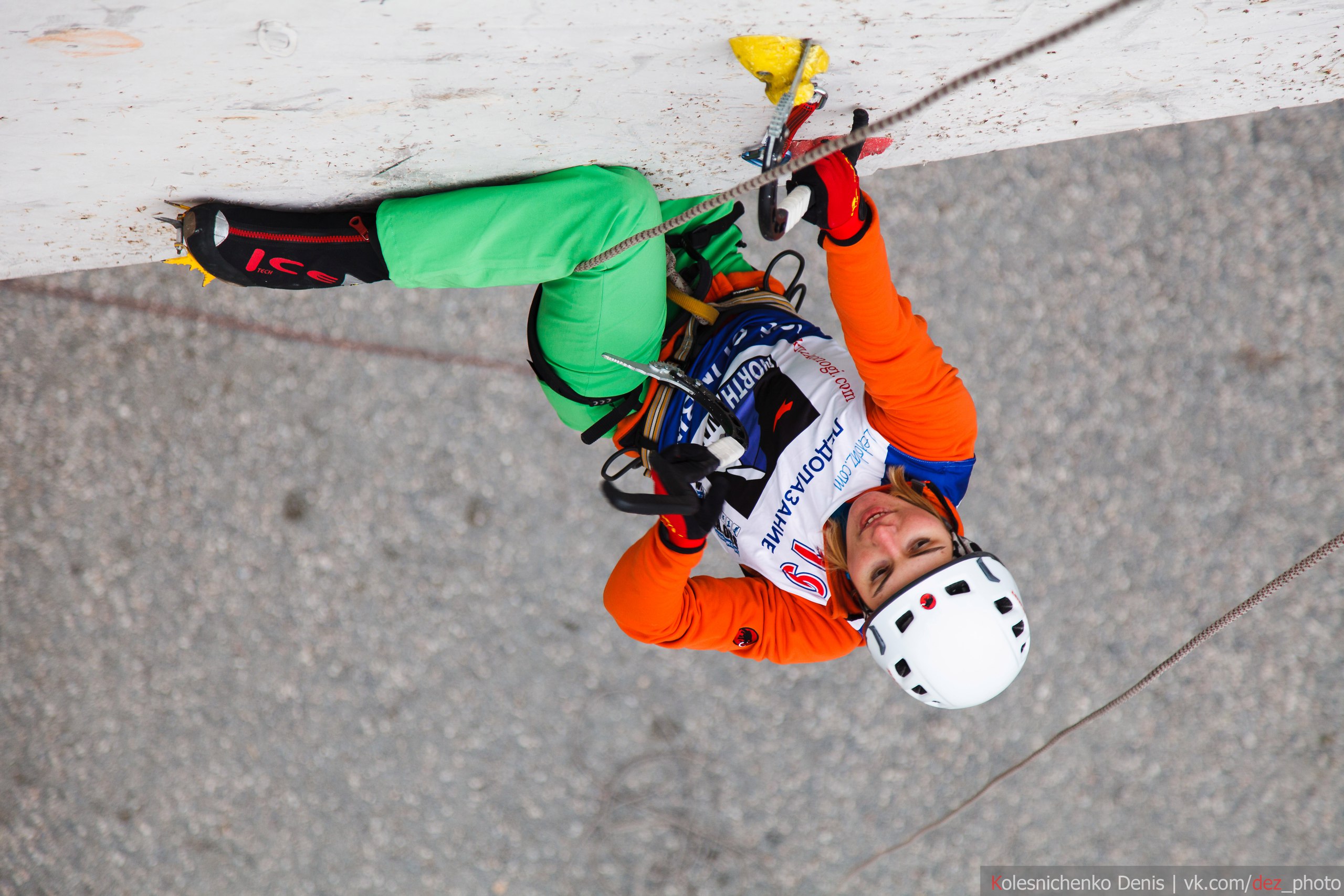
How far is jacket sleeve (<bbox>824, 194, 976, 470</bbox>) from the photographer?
1.31 m

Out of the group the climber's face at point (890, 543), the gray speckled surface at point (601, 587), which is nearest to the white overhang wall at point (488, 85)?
the climber's face at point (890, 543)

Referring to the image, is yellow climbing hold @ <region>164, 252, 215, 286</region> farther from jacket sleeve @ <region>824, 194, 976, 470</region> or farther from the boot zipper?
jacket sleeve @ <region>824, 194, 976, 470</region>

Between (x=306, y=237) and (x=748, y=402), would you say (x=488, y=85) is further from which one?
(x=748, y=402)

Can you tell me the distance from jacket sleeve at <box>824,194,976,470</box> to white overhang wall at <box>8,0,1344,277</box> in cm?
30

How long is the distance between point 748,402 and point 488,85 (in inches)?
29.4

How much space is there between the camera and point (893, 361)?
1.36 metres

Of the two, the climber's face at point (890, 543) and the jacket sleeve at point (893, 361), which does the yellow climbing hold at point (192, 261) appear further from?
the climber's face at point (890, 543)

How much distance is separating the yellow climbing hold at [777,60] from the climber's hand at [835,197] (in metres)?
0.11

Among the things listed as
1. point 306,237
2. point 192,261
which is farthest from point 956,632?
point 192,261

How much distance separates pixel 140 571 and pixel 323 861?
1.19 meters

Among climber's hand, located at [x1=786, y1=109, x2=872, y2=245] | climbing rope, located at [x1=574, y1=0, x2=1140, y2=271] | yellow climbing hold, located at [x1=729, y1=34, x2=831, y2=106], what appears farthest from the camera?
climber's hand, located at [x1=786, y1=109, x2=872, y2=245]

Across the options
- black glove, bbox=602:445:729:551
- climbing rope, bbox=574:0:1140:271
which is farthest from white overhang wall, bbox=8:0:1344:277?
black glove, bbox=602:445:729:551

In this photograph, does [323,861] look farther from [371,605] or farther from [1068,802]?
[1068,802]

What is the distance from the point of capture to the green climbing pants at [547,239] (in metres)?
1.38
